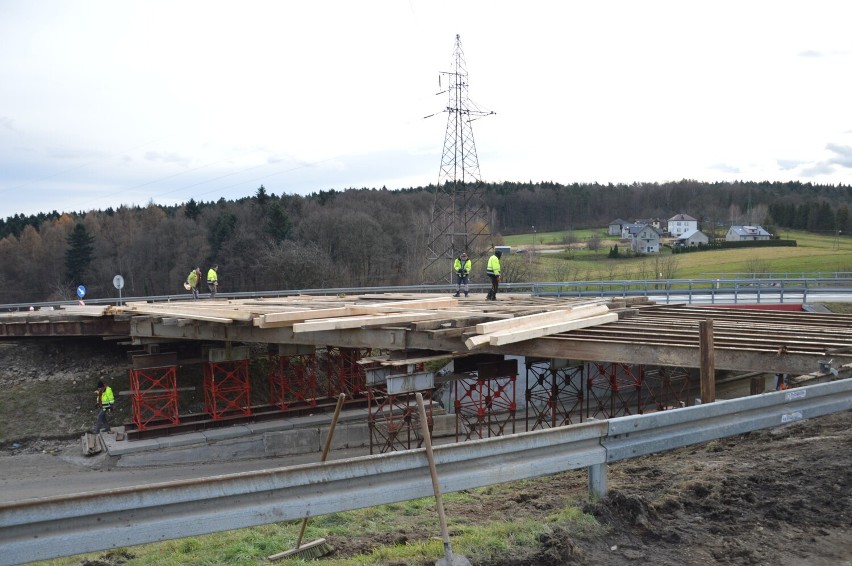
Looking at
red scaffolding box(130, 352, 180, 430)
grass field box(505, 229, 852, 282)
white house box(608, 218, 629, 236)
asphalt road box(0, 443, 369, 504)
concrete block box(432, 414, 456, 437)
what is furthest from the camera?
white house box(608, 218, 629, 236)

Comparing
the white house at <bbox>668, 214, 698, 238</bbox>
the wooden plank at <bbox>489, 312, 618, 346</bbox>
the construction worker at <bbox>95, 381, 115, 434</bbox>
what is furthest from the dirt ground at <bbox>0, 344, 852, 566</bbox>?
the white house at <bbox>668, 214, 698, 238</bbox>

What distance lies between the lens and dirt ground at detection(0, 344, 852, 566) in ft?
14.5

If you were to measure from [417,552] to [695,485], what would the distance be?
2.26m

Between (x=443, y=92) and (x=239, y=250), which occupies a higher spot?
(x=443, y=92)

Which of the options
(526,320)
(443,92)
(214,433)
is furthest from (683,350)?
(443,92)

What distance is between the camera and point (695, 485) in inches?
217

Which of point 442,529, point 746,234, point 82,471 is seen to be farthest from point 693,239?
point 442,529

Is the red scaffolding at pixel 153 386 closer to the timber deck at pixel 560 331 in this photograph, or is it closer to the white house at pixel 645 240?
the timber deck at pixel 560 331

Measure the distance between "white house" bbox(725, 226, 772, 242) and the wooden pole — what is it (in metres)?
96.8

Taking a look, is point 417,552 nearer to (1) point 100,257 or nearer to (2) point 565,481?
(2) point 565,481

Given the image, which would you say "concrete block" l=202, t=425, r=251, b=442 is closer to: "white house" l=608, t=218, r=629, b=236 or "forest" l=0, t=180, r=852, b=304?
"forest" l=0, t=180, r=852, b=304

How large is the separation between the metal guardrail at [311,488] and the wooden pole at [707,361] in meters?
4.66

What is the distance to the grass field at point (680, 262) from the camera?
6675 centimetres

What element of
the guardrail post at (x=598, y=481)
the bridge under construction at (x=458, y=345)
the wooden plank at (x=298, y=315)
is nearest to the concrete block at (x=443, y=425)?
the bridge under construction at (x=458, y=345)
